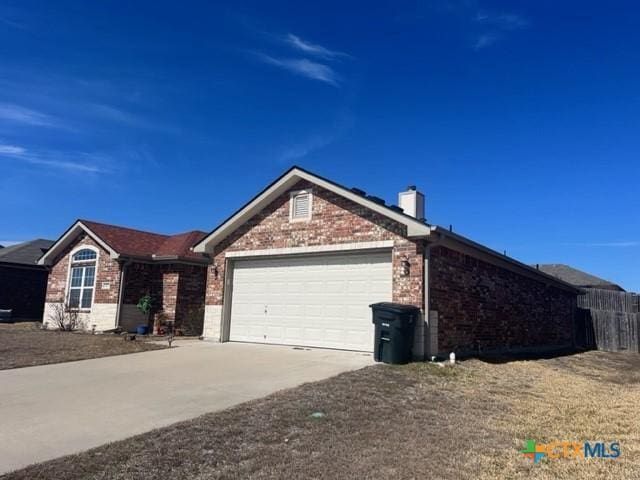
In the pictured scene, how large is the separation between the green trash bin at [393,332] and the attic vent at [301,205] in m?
4.18

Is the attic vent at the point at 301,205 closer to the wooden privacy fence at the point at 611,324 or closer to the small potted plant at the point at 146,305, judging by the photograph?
the small potted plant at the point at 146,305

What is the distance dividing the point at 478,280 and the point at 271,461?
10.6 metres

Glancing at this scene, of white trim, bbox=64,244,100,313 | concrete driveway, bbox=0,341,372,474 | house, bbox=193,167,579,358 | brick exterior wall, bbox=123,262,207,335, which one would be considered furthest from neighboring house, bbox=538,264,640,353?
white trim, bbox=64,244,100,313

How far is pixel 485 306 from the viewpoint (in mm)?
14414

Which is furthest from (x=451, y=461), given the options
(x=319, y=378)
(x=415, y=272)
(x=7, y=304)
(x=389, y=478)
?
(x=7, y=304)

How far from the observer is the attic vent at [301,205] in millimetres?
14164

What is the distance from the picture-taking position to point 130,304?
19250mm

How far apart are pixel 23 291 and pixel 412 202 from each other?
77.2 feet

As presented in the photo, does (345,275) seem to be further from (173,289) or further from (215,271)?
(173,289)

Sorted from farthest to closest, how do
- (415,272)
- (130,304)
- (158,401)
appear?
(130,304) < (415,272) < (158,401)

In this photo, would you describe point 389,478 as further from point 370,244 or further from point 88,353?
point 88,353

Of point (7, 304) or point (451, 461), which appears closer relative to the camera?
point (451, 461)

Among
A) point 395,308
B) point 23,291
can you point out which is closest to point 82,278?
point 23,291

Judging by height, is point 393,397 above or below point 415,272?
below
